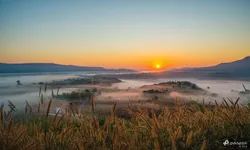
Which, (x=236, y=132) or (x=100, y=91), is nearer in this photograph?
(x=236, y=132)

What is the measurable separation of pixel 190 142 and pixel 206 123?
2.90ft

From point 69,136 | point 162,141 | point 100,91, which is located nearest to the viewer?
point 162,141

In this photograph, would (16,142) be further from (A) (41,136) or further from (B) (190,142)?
(B) (190,142)

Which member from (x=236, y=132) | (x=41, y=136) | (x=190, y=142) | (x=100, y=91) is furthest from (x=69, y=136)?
(x=100, y=91)

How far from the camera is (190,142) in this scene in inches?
113

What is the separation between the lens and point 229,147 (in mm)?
2916

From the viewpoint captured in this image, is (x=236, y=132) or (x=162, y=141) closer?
(x=162, y=141)

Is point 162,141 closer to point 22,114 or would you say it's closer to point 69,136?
point 69,136

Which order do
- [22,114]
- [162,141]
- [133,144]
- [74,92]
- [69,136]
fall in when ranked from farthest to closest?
[74,92] → [22,114] → [69,136] → [162,141] → [133,144]

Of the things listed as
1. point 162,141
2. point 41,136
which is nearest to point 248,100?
point 162,141

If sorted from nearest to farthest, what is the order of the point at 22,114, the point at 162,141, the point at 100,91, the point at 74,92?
the point at 162,141, the point at 22,114, the point at 74,92, the point at 100,91

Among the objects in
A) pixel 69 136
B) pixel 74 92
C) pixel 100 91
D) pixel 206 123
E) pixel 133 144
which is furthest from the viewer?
pixel 100 91

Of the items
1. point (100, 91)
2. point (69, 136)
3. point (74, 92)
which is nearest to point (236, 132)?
point (69, 136)

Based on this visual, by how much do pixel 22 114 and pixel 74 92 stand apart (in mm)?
5355
